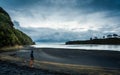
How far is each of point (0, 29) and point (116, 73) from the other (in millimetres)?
86002

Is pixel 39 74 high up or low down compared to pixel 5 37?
down

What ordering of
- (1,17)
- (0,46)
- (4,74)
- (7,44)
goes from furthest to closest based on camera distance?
(1,17)
(7,44)
(0,46)
(4,74)

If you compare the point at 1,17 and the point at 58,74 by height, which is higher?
the point at 1,17

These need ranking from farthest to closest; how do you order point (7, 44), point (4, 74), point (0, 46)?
point (7, 44) < point (0, 46) < point (4, 74)

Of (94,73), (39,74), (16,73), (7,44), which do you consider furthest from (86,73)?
(7,44)

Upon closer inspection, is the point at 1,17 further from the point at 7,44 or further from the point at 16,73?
the point at 16,73

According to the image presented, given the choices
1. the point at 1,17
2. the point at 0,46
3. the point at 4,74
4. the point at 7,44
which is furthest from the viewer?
the point at 1,17

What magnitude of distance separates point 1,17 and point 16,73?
127690 mm

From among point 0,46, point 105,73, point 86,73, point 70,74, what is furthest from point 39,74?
point 0,46

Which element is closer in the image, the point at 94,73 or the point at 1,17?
the point at 94,73

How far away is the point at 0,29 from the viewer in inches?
4328

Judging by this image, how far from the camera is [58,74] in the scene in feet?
109

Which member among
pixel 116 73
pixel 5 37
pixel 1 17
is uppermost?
pixel 1 17

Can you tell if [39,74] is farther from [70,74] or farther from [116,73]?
[116,73]
